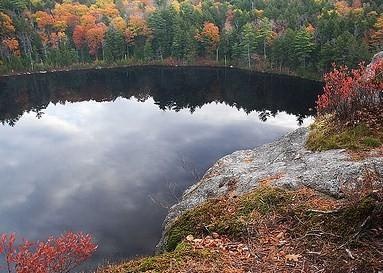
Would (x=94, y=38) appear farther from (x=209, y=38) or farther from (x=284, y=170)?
(x=284, y=170)

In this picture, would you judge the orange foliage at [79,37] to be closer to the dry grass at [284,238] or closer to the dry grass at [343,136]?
the dry grass at [343,136]

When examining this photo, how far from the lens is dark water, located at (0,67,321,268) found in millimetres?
27891

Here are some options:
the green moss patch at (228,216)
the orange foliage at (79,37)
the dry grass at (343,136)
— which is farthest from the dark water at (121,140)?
the orange foliage at (79,37)

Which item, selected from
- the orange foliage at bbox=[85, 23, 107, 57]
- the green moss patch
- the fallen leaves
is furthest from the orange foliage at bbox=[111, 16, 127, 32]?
the fallen leaves

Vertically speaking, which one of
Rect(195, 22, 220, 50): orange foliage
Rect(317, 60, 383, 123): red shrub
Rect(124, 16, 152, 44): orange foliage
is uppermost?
Rect(124, 16, 152, 44): orange foliage

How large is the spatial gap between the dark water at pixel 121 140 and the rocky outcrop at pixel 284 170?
8.39m

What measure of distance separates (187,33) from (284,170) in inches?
3472

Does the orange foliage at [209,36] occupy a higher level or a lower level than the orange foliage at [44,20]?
lower

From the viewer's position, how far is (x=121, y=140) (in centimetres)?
4450

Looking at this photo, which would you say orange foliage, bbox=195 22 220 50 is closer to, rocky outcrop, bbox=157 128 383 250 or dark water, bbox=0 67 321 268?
dark water, bbox=0 67 321 268

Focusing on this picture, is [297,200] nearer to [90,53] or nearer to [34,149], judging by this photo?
[34,149]

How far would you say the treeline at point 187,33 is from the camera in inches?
3221

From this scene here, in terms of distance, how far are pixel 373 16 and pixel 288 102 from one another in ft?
117

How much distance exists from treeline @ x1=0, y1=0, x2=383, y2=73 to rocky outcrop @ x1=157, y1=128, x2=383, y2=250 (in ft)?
209
